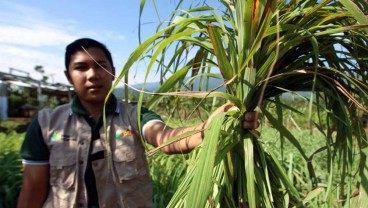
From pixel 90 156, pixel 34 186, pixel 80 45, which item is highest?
pixel 80 45

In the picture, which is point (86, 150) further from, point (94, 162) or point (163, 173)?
point (163, 173)

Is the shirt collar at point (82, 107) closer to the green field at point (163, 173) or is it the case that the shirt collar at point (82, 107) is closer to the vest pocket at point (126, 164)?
the vest pocket at point (126, 164)

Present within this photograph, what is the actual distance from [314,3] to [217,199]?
1.72ft

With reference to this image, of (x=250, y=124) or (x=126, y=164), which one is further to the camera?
(x=126, y=164)

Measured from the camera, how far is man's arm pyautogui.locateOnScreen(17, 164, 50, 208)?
137 centimetres

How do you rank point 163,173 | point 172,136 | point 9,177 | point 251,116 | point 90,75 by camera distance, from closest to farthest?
point 251,116, point 172,136, point 90,75, point 9,177, point 163,173

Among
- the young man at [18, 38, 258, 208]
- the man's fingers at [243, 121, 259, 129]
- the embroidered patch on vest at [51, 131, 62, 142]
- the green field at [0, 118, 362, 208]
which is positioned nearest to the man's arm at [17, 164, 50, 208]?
the young man at [18, 38, 258, 208]

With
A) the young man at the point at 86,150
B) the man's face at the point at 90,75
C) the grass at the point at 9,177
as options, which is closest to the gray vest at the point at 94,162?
the young man at the point at 86,150

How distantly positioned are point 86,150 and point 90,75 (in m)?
0.28

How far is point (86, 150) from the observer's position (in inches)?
53.8

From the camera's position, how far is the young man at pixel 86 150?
4.42ft

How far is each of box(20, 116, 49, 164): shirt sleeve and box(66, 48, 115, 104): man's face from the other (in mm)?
212

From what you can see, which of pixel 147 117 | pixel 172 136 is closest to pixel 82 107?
pixel 147 117

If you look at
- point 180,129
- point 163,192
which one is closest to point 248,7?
point 180,129
